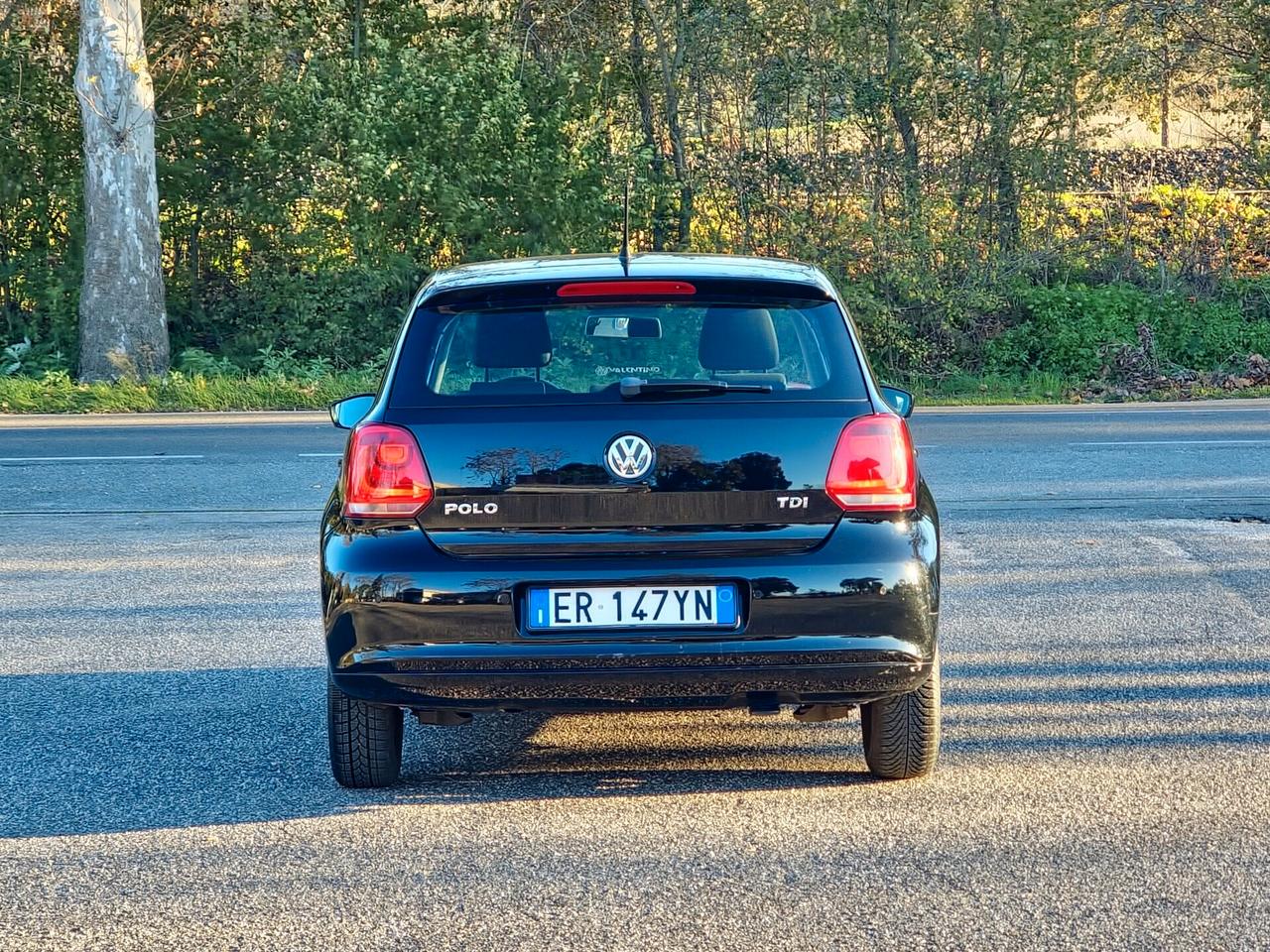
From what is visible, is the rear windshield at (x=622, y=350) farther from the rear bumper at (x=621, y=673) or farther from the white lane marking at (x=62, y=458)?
the white lane marking at (x=62, y=458)

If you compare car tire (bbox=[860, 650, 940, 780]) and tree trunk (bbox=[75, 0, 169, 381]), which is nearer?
car tire (bbox=[860, 650, 940, 780])

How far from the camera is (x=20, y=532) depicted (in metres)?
9.76

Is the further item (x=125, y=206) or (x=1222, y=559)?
(x=125, y=206)

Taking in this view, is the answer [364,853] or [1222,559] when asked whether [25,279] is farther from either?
[364,853]

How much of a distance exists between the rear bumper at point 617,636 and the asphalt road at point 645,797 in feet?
1.23

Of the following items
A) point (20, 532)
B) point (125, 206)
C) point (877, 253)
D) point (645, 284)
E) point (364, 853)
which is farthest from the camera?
point (877, 253)

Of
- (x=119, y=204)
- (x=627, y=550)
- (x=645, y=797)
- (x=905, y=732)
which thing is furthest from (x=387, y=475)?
(x=119, y=204)

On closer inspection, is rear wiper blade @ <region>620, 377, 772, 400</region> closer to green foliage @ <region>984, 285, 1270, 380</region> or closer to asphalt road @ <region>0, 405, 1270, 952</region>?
asphalt road @ <region>0, 405, 1270, 952</region>

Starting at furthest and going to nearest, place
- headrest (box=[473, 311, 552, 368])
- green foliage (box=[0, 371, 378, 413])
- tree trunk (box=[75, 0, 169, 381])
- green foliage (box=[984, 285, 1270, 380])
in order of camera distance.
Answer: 1. green foliage (box=[984, 285, 1270, 380])
2. tree trunk (box=[75, 0, 169, 381])
3. green foliage (box=[0, 371, 378, 413])
4. headrest (box=[473, 311, 552, 368])

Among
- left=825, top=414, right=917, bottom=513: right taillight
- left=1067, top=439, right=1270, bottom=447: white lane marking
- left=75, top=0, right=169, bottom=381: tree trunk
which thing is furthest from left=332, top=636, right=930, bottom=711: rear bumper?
left=75, top=0, right=169, bottom=381: tree trunk

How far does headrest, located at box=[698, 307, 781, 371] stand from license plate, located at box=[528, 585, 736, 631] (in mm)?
723

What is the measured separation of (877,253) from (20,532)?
13014mm

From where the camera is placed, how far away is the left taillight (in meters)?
4.50

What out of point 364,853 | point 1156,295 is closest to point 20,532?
point 364,853
